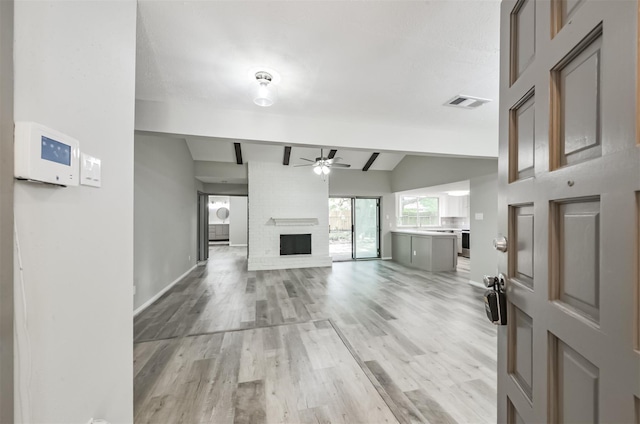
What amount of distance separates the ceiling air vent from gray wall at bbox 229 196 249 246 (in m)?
9.77

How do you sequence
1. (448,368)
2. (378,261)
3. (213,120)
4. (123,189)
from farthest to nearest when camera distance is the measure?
(378,261) → (213,120) → (448,368) → (123,189)

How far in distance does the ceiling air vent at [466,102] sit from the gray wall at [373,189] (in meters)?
4.83

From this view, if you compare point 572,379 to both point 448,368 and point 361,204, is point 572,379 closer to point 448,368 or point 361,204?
point 448,368

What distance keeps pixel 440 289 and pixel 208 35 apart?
16.3ft

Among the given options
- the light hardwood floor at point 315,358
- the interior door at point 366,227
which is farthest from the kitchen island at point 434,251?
the light hardwood floor at point 315,358

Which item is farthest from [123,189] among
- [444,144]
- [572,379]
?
[444,144]

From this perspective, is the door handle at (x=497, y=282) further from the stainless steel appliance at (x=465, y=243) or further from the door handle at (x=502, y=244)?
the stainless steel appliance at (x=465, y=243)

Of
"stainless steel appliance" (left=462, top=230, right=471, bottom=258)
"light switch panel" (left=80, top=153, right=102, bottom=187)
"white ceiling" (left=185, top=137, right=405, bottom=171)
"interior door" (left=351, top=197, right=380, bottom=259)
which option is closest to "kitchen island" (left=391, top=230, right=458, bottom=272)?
"interior door" (left=351, top=197, right=380, bottom=259)

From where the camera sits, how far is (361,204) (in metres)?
8.07

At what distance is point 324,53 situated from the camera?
1.91m

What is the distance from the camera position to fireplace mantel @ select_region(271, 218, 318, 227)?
6.52m

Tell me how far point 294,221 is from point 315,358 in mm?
4470

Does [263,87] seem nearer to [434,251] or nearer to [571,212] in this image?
[571,212]

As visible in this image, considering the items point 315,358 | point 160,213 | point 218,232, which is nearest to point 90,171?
point 315,358
